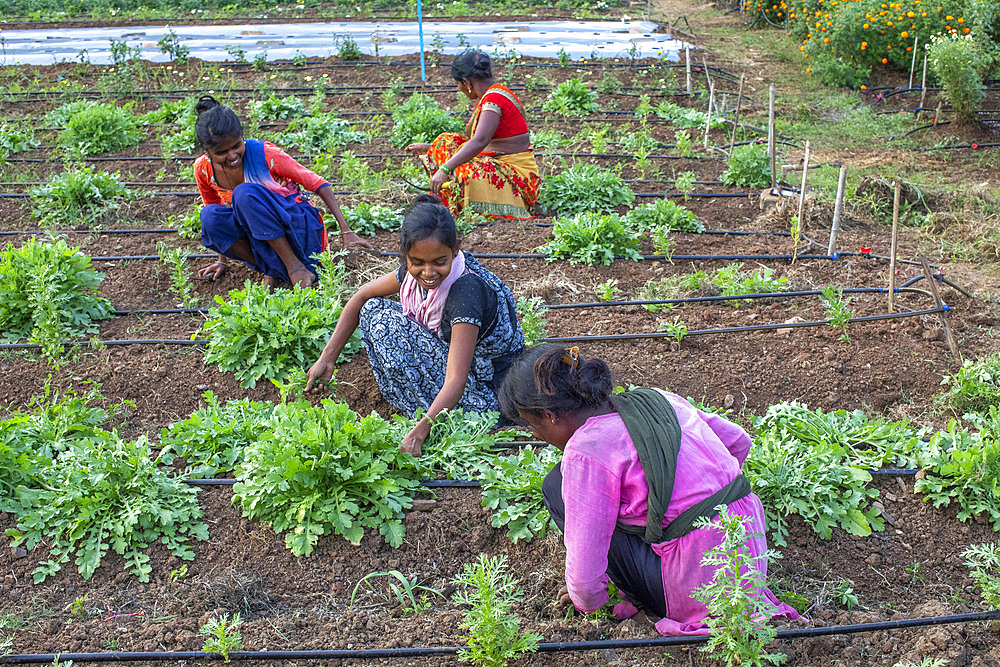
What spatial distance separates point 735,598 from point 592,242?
3.22 meters

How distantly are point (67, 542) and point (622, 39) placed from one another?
392 inches

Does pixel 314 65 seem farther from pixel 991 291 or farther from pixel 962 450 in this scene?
pixel 962 450

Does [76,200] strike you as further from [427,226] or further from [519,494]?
[519,494]

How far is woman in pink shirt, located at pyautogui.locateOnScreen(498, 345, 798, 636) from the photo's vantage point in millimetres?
2248

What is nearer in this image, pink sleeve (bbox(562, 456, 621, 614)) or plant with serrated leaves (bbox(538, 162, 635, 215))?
pink sleeve (bbox(562, 456, 621, 614))

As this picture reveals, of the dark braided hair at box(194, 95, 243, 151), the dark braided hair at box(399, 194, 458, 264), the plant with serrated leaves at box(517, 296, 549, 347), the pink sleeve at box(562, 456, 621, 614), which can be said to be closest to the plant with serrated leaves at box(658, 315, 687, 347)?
the plant with serrated leaves at box(517, 296, 549, 347)

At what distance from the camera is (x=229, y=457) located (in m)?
3.29

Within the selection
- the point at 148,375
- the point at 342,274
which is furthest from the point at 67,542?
the point at 342,274

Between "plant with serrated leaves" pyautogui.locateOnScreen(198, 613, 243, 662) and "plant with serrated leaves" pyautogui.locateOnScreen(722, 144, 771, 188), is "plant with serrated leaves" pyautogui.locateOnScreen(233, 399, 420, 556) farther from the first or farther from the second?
"plant with serrated leaves" pyautogui.locateOnScreen(722, 144, 771, 188)

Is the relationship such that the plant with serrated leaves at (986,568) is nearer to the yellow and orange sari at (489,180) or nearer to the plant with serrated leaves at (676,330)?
the plant with serrated leaves at (676,330)

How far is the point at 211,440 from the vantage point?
335cm

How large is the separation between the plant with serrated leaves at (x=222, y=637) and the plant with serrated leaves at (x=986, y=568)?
220 cm

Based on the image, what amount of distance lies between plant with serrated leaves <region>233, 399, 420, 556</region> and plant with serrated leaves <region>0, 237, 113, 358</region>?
1.79 meters

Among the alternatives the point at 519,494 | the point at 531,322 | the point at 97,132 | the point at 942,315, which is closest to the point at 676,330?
the point at 531,322
